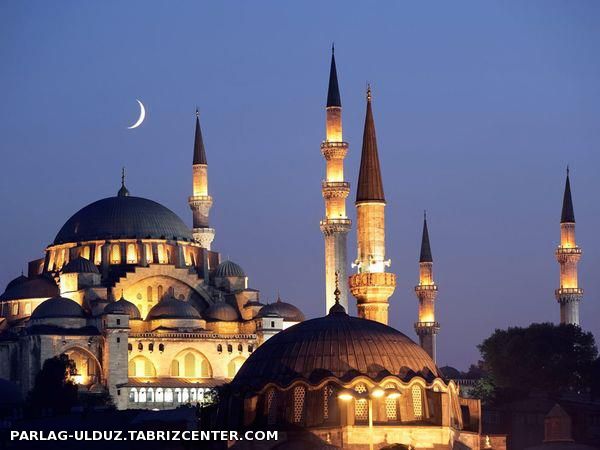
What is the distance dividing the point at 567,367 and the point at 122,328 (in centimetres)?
2436

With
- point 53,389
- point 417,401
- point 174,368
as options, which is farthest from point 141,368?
Answer: point 417,401

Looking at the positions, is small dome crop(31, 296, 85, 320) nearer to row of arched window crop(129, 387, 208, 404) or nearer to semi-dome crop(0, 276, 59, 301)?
semi-dome crop(0, 276, 59, 301)

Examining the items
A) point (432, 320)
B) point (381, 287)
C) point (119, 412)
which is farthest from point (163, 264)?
point (381, 287)

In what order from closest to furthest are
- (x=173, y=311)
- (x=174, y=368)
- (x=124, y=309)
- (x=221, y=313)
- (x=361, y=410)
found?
(x=361, y=410), (x=124, y=309), (x=174, y=368), (x=173, y=311), (x=221, y=313)

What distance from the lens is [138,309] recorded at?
368 ft

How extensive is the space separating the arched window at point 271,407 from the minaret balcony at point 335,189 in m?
35.5

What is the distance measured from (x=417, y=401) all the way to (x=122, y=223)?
2569 inches

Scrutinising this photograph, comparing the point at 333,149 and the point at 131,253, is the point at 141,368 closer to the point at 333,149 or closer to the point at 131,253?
the point at 131,253

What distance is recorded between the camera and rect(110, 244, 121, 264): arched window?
117 m

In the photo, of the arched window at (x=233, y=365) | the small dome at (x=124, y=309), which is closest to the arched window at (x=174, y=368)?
the arched window at (x=233, y=365)

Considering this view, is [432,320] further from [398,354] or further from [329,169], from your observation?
[398,354]

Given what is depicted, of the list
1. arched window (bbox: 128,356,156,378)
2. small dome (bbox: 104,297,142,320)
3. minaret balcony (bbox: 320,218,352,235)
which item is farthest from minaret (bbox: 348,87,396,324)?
arched window (bbox: 128,356,156,378)

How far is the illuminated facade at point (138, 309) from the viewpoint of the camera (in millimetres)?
105438

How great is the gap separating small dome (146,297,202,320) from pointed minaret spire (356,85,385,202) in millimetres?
39478
